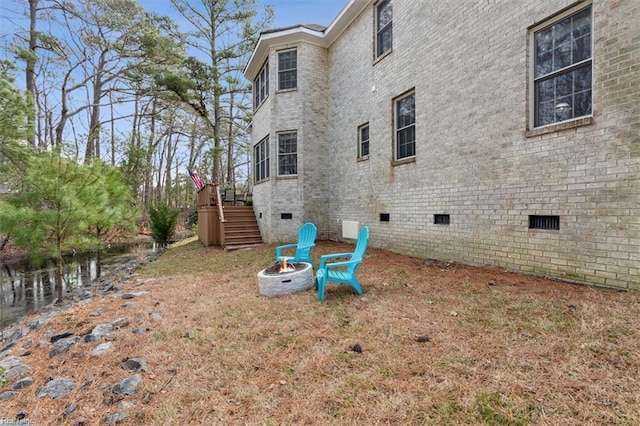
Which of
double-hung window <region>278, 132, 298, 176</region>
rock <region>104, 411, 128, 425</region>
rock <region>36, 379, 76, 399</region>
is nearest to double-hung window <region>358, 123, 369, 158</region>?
double-hung window <region>278, 132, 298, 176</region>

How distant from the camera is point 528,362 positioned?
2.62 metres

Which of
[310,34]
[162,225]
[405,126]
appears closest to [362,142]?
[405,126]

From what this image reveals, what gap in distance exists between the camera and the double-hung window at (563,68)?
4.59m

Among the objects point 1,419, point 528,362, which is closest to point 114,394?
point 1,419

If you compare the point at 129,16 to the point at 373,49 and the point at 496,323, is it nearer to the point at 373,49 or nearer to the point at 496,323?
A: the point at 373,49

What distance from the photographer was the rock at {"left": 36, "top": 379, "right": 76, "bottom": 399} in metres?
2.86

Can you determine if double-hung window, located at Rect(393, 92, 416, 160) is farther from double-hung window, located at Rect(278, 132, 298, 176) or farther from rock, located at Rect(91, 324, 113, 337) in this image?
rock, located at Rect(91, 324, 113, 337)

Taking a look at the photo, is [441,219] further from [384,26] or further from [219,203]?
[219,203]

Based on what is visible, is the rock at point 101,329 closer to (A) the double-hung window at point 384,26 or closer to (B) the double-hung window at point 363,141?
(B) the double-hung window at point 363,141

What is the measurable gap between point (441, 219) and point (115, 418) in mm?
6322

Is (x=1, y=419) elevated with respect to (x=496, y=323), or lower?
lower

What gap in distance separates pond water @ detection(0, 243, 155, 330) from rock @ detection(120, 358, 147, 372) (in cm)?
407

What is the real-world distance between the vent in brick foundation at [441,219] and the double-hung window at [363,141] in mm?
3320

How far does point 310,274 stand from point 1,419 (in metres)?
3.75
